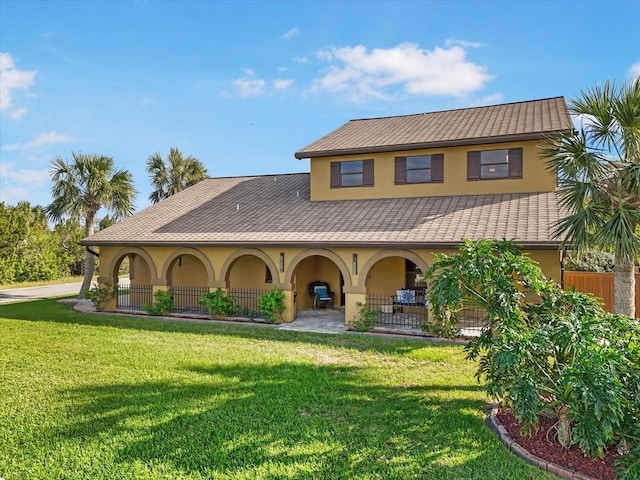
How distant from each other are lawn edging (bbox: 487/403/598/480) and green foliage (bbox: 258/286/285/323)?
8872 mm

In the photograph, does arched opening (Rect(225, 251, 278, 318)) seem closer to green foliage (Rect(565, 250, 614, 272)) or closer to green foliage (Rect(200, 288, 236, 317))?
green foliage (Rect(200, 288, 236, 317))

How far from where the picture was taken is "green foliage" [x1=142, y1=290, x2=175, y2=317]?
1561cm

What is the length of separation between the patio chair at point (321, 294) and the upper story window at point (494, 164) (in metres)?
7.57

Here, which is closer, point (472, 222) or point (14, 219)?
point (472, 222)

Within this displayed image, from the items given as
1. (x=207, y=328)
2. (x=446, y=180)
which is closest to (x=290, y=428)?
(x=207, y=328)

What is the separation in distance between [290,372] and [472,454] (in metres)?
4.40

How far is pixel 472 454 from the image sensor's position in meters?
5.29

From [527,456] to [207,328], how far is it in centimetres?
1053

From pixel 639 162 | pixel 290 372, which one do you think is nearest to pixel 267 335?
pixel 290 372

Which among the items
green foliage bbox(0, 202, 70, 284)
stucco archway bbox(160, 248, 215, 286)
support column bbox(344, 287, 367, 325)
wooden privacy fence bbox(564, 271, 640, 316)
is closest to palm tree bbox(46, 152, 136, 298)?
stucco archway bbox(160, 248, 215, 286)

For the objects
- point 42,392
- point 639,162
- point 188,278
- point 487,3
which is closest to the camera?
point 42,392

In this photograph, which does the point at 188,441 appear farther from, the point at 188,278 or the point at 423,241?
the point at 188,278


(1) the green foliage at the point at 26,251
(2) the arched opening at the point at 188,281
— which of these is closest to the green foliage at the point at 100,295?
(2) the arched opening at the point at 188,281

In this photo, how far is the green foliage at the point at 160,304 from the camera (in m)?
15.6
